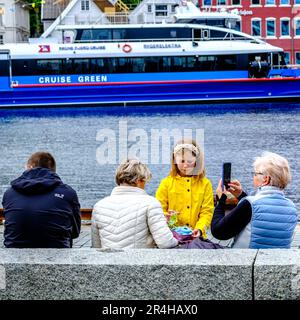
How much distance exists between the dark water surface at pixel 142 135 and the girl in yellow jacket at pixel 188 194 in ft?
26.9

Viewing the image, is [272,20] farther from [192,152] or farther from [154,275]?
[154,275]

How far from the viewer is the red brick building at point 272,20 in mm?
68312

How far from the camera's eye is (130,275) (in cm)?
424

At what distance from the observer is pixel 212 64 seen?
1828 inches

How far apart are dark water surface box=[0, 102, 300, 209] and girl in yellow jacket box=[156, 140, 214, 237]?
26.9ft

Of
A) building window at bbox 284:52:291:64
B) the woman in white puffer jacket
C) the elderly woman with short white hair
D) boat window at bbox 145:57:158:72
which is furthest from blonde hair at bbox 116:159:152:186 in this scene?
building window at bbox 284:52:291:64

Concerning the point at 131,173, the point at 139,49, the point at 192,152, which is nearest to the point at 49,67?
the point at 139,49

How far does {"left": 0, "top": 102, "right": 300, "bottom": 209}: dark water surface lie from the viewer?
19484 millimetres

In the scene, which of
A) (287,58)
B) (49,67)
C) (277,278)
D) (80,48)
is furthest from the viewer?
(287,58)

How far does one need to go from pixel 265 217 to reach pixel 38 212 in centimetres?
129

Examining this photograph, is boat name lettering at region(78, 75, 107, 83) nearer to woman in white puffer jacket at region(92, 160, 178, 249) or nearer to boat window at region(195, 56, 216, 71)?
boat window at region(195, 56, 216, 71)

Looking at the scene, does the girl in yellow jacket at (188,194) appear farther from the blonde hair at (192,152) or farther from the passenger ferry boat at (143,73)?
the passenger ferry boat at (143,73)

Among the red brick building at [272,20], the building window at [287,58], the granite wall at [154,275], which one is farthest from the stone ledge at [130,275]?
the red brick building at [272,20]

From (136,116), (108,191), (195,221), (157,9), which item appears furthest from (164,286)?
(157,9)
